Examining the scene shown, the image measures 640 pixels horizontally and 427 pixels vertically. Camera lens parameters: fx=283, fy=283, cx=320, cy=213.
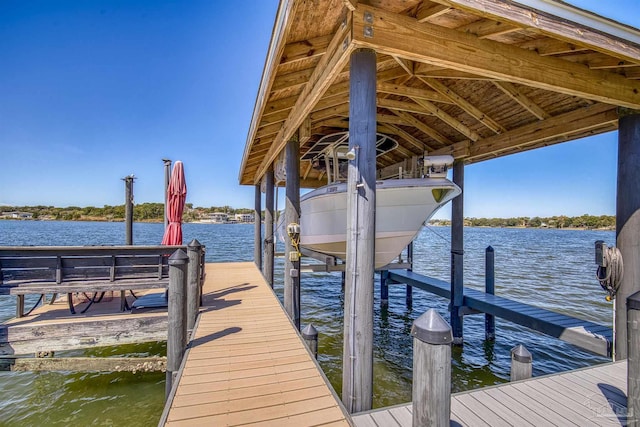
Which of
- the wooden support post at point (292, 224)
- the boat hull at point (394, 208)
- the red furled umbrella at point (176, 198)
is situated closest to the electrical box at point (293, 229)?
the wooden support post at point (292, 224)

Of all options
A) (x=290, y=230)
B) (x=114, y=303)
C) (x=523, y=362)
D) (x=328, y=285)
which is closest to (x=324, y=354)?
(x=290, y=230)

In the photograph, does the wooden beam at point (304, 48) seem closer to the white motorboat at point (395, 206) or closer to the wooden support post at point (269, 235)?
the white motorboat at point (395, 206)

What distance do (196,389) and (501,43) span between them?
4.60 metres

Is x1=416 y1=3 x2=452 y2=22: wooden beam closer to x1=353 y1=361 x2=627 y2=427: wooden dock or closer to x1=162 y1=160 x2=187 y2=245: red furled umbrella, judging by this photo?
x1=353 y1=361 x2=627 y2=427: wooden dock

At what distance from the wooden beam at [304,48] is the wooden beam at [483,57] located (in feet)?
2.51

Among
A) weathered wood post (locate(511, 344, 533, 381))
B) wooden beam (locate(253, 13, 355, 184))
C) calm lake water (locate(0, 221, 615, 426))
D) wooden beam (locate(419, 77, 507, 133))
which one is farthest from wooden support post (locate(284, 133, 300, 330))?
weathered wood post (locate(511, 344, 533, 381))

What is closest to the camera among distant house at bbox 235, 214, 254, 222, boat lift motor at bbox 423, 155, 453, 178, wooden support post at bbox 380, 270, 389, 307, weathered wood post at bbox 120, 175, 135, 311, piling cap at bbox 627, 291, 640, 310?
piling cap at bbox 627, 291, 640, 310

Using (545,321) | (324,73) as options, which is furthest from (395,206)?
(545,321)

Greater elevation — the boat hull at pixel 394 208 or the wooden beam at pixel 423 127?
the wooden beam at pixel 423 127

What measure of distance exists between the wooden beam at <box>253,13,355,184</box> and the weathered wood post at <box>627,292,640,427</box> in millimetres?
2957

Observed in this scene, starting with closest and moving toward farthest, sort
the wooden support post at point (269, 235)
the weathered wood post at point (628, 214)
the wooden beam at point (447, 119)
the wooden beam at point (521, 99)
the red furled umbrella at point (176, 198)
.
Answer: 1. the weathered wood post at point (628, 214)
2. the wooden beam at point (521, 99)
3. the wooden beam at point (447, 119)
4. the red furled umbrella at point (176, 198)
5. the wooden support post at point (269, 235)

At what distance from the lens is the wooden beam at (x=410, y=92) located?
13.7 feet

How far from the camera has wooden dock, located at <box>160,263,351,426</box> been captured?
2.27 metres

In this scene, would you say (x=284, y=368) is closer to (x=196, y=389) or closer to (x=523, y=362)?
(x=196, y=389)
